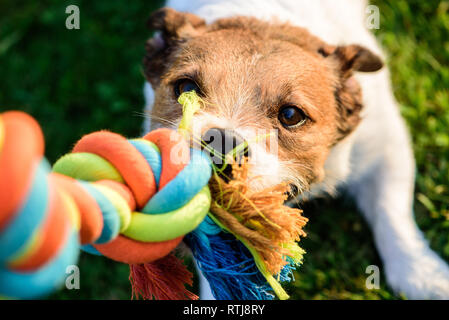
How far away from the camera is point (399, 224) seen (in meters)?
3.18

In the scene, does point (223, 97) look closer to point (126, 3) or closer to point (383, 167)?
point (383, 167)

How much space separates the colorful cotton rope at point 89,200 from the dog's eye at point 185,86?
85 cm

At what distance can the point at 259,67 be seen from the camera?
243 cm

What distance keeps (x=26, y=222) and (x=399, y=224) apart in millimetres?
2887

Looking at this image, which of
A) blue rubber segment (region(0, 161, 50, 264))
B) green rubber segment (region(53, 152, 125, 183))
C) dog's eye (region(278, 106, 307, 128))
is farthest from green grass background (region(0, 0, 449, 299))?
blue rubber segment (region(0, 161, 50, 264))

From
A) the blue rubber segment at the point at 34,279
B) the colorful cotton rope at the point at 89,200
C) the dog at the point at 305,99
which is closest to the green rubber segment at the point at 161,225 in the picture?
the colorful cotton rope at the point at 89,200

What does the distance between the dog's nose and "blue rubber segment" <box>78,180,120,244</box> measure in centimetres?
58

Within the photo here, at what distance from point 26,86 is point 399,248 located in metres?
3.95

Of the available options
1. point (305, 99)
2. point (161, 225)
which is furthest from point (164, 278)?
point (305, 99)

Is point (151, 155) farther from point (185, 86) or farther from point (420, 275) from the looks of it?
point (420, 275)

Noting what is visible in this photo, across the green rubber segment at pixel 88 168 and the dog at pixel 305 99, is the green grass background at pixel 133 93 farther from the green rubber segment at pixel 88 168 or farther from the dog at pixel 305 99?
the green rubber segment at pixel 88 168

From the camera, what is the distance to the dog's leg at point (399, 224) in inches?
117

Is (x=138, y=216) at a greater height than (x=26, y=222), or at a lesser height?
lesser

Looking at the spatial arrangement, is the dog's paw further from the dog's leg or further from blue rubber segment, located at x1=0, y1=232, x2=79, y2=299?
blue rubber segment, located at x1=0, y1=232, x2=79, y2=299
